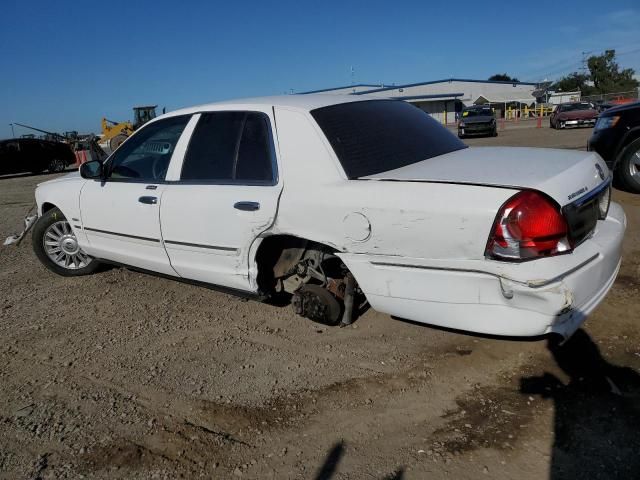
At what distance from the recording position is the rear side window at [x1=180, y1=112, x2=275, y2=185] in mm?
3465

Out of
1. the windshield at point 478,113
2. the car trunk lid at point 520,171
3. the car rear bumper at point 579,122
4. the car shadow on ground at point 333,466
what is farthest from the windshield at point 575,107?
the car shadow on ground at point 333,466

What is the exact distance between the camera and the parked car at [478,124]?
25.3 m

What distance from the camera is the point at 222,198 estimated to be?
138 inches

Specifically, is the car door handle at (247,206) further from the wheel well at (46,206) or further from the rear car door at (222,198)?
the wheel well at (46,206)

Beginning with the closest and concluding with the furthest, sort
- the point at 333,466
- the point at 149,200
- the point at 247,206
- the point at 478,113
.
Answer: the point at 333,466 < the point at 247,206 < the point at 149,200 < the point at 478,113

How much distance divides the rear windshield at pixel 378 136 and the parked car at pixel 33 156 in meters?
19.5

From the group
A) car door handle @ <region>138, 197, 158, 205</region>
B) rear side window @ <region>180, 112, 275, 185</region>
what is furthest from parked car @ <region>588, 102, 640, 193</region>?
car door handle @ <region>138, 197, 158, 205</region>

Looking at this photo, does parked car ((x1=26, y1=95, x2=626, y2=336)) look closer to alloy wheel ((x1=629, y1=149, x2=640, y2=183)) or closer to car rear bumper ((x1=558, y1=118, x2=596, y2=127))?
alloy wheel ((x1=629, y1=149, x2=640, y2=183))

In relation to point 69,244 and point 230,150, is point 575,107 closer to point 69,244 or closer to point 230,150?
point 69,244

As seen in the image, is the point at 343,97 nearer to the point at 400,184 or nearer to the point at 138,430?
the point at 400,184

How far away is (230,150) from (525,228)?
208 cm

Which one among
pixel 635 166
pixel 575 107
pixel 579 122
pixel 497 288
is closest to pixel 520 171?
pixel 497 288

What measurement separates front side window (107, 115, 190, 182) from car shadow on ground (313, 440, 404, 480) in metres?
2.50

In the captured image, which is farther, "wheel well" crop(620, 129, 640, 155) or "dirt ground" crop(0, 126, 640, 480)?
"wheel well" crop(620, 129, 640, 155)
